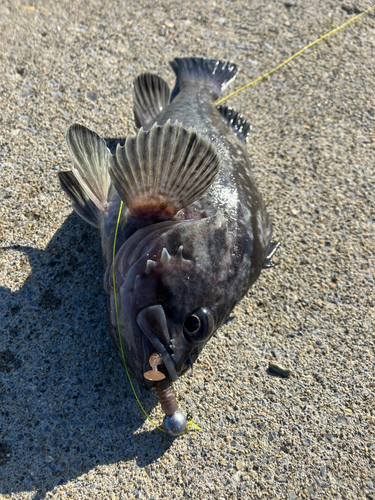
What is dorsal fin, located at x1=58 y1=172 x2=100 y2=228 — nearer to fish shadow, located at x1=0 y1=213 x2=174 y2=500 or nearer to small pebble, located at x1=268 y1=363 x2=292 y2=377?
fish shadow, located at x1=0 y1=213 x2=174 y2=500

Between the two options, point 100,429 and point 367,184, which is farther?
point 367,184

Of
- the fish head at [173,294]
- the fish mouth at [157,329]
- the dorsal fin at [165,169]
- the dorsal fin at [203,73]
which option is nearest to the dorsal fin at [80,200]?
the dorsal fin at [165,169]

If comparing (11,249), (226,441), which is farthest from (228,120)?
(226,441)

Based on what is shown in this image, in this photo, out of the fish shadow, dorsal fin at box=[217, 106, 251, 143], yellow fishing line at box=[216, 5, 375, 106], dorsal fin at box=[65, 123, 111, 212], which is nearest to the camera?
the fish shadow

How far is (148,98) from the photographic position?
3.45 m

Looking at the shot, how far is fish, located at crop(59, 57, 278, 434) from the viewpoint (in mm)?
2141

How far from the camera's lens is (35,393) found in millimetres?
2434

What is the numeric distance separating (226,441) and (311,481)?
19.3 inches

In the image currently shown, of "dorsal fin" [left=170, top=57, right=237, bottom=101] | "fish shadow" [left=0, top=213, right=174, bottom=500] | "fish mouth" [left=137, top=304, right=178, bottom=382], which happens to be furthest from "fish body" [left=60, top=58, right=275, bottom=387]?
"dorsal fin" [left=170, top=57, right=237, bottom=101]

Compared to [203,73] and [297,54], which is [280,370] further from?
[297,54]

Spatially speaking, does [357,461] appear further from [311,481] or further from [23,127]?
[23,127]

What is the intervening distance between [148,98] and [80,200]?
1104 mm

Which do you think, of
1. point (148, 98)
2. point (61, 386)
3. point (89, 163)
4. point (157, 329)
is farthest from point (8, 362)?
point (148, 98)

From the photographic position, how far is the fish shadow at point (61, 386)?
2.28 meters
